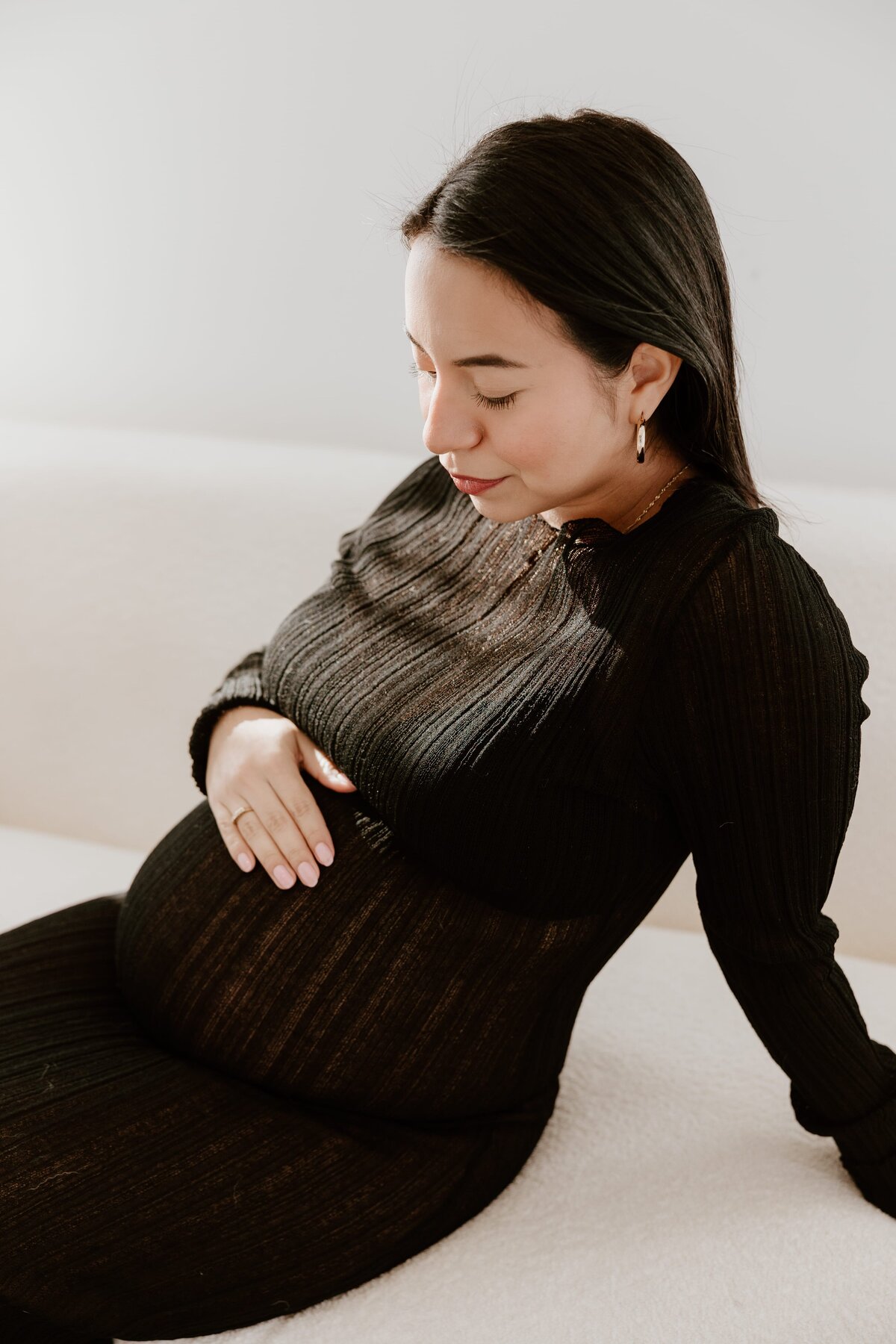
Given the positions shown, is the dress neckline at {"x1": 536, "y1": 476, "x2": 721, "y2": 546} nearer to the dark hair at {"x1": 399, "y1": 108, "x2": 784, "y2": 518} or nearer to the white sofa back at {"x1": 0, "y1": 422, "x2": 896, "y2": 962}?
the dark hair at {"x1": 399, "y1": 108, "x2": 784, "y2": 518}

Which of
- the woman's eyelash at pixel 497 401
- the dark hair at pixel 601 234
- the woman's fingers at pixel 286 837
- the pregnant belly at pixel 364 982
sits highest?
the dark hair at pixel 601 234

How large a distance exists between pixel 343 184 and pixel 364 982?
3.79ft

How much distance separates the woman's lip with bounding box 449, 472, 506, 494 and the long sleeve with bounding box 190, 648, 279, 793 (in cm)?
35

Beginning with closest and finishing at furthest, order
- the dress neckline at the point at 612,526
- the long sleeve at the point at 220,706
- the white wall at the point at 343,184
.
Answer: the dress neckline at the point at 612,526 < the long sleeve at the point at 220,706 < the white wall at the point at 343,184

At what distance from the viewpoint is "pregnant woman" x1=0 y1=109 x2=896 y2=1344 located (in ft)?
2.89

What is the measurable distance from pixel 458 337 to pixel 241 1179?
26.5 inches

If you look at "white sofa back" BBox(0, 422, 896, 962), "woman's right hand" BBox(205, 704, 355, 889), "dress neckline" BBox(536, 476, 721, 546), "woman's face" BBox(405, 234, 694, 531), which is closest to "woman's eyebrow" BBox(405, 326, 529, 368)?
"woman's face" BBox(405, 234, 694, 531)

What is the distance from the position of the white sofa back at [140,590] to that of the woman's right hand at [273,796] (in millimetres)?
452

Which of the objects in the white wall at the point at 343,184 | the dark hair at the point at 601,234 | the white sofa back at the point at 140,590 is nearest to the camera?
the dark hair at the point at 601,234

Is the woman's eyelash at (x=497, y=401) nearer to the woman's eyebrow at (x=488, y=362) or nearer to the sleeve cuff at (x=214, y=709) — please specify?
the woman's eyebrow at (x=488, y=362)

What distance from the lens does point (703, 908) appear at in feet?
3.19

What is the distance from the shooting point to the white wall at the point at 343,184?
1.44 meters

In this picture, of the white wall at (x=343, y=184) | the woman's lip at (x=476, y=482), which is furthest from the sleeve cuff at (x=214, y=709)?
the white wall at (x=343, y=184)

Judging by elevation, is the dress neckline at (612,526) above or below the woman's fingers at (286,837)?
above
